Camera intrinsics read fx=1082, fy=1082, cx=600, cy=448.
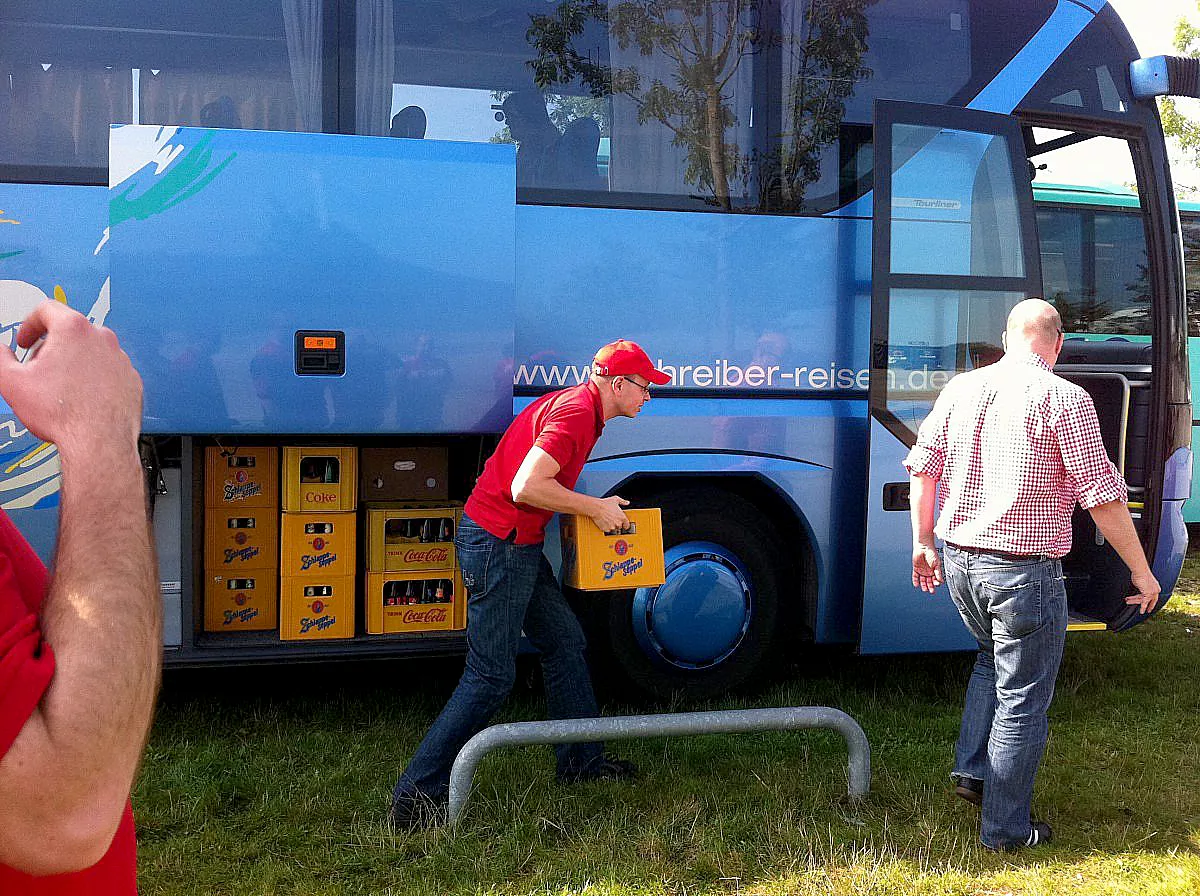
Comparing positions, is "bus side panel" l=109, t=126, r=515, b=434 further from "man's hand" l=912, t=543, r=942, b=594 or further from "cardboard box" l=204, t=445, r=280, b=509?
"man's hand" l=912, t=543, r=942, b=594

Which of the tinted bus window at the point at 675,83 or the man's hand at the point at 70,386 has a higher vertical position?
the tinted bus window at the point at 675,83

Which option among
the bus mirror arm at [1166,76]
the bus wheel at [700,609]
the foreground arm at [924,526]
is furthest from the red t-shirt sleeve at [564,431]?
the bus mirror arm at [1166,76]

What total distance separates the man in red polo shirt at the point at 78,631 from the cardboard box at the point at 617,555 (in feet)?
9.19

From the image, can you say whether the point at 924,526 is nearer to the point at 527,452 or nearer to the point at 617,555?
the point at 617,555

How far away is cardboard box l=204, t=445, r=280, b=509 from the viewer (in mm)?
4770

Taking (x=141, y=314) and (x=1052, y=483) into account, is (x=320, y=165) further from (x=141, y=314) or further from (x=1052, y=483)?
(x=1052, y=483)

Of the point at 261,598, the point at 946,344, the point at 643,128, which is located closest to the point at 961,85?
the point at 946,344

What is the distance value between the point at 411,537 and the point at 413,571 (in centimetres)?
16

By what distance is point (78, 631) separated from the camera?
101 centimetres

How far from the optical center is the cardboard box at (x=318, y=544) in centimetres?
477

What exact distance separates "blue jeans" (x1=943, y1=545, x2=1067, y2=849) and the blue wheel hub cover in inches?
56.9

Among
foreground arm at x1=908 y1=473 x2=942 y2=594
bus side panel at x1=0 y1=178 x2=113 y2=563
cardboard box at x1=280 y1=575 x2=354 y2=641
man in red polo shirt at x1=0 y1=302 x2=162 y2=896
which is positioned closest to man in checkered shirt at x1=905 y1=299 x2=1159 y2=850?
foreground arm at x1=908 y1=473 x2=942 y2=594

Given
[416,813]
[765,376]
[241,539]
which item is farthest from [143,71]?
[416,813]

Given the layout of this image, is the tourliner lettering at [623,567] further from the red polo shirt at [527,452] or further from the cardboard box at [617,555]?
the red polo shirt at [527,452]
